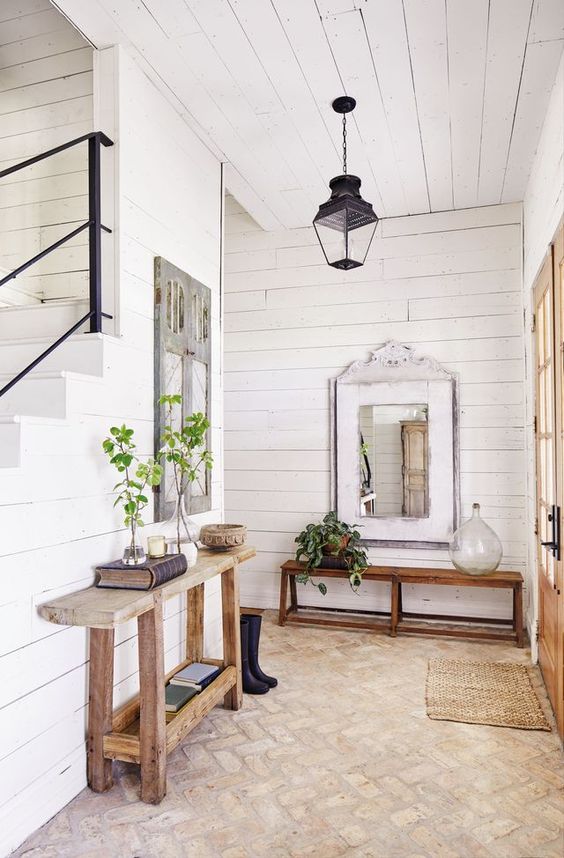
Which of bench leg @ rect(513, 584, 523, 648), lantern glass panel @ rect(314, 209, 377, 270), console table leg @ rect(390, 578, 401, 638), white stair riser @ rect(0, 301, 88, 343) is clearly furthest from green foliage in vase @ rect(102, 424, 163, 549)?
bench leg @ rect(513, 584, 523, 648)

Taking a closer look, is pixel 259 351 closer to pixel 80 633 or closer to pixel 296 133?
pixel 296 133

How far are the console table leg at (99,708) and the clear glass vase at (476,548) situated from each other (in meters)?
2.48

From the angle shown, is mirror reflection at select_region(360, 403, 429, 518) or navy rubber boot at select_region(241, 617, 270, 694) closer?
navy rubber boot at select_region(241, 617, 270, 694)

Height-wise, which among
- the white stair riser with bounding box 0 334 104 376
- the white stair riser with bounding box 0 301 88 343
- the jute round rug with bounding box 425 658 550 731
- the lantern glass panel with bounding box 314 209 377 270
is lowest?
the jute round rug with bounding box 425 658 550 731

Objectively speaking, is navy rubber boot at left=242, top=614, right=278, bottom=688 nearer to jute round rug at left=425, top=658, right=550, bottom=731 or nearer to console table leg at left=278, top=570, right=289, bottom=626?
jute round rug at left=425, top=658, right=550, bottom=731

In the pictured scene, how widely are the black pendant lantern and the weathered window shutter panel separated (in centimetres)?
75

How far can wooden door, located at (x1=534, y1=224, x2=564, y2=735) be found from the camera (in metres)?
2.67

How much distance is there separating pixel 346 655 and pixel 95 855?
204cm

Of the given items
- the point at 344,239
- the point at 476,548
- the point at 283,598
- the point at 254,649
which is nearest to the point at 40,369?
the point at 344,239

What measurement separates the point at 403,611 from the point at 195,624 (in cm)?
193

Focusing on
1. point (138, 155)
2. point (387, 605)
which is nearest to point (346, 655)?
point (387, 605)

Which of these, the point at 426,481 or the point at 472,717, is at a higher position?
the point at 426,481

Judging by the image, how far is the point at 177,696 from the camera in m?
2.56

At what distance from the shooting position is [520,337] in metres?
4.21
